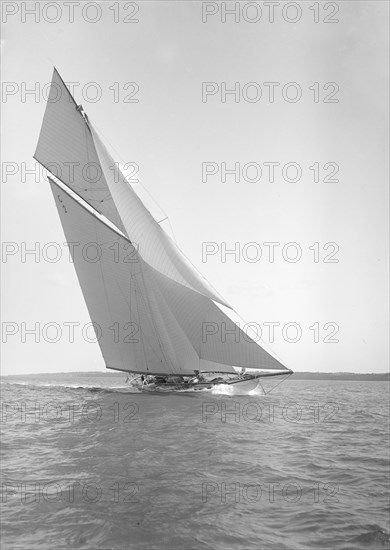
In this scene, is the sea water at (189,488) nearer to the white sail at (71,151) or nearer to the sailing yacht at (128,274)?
the sailing yacht at (128,274)

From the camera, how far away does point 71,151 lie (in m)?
29.4

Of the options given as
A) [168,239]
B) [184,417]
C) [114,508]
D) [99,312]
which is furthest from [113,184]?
[114,508]

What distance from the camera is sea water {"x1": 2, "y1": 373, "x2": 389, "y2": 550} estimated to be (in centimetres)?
554

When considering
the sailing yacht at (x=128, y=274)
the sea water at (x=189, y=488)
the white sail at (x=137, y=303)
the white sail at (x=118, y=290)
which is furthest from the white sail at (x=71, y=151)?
the sea water at (x=189, y=488)

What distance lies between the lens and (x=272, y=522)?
614 centimetres

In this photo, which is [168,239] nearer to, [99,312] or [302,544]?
[99,312]

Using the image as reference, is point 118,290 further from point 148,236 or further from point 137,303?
point 148,236

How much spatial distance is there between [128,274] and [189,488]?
20718 millimetres

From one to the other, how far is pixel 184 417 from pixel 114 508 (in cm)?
1126

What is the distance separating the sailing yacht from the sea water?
1175 centimetres

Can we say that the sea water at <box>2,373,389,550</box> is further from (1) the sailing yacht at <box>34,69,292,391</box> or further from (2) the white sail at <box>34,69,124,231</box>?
(2) the white sail at <box>34,69,124,231</box>

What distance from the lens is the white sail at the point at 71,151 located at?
1117 inches

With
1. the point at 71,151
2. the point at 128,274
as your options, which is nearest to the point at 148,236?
the point at 128,274

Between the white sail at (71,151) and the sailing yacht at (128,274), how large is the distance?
0.22ft
